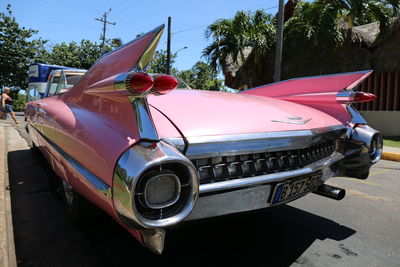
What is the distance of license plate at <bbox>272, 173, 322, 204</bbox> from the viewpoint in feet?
5.81

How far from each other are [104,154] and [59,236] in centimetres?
136

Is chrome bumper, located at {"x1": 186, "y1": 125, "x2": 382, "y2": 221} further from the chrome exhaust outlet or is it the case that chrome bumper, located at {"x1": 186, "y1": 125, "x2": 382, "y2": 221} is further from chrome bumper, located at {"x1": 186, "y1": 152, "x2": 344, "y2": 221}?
the chrome exhaust outlet

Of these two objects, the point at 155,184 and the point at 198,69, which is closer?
the point at 155,184

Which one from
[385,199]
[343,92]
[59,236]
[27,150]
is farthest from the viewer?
[27,150]

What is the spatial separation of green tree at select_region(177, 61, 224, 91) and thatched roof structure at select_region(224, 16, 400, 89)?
27337mm

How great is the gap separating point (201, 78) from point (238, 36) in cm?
3518

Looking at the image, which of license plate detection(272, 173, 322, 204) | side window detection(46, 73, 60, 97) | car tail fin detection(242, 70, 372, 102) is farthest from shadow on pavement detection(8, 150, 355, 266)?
side window detection(46, 73, 60, 97)

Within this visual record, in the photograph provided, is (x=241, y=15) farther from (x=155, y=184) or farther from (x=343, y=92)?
(x=155, y=184)

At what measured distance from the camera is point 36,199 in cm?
328

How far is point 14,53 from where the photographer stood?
28.1 m

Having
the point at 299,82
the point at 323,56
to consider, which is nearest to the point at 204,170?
the point at 299,82

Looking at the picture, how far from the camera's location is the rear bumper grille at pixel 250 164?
1.55 meters

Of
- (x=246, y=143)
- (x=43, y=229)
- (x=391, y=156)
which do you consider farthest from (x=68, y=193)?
(x=391, y=156)

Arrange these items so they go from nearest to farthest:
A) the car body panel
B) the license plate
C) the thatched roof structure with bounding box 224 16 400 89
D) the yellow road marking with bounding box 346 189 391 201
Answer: the car body panel
the license plate
the yellow road marking with bounding box 346 189 391 201
the thatched roof structure with bounding box 224 16 400 89
